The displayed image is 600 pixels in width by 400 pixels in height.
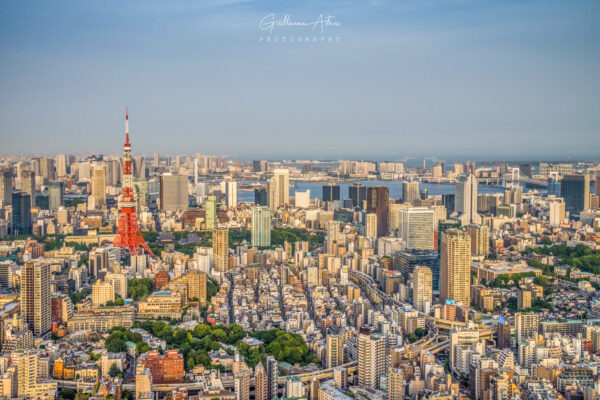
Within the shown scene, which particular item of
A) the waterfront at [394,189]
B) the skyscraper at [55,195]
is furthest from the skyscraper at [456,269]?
the skyscraper at [55,195]

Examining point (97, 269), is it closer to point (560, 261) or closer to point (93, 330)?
point (93, 330)

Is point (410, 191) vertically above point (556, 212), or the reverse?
point (410, 191)

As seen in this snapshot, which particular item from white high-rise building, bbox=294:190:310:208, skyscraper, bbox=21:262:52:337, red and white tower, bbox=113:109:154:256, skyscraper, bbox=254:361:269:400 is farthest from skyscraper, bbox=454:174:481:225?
skyscraper, bbox=254:361:269:400

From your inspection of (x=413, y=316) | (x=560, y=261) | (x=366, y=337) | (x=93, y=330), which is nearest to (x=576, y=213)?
(x=560, y=261)

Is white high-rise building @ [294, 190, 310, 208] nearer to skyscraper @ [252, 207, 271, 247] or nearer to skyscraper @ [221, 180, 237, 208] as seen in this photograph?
skyscraper @ [221, 180, 237, 208]

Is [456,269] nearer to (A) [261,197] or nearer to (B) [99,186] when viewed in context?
(A) [261,197]

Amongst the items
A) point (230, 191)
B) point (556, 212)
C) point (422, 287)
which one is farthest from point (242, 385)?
point (230, 191)
